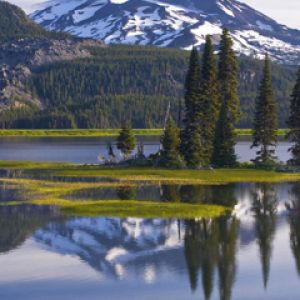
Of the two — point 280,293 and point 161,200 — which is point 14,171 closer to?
point 161,200

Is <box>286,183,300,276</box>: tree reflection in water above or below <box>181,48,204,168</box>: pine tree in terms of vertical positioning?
below

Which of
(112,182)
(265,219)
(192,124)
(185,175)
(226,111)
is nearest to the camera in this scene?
(265,219)

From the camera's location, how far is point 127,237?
5203 centimetres

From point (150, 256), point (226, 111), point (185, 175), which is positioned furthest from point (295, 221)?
point (226, 111)

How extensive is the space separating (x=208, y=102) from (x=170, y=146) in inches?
416

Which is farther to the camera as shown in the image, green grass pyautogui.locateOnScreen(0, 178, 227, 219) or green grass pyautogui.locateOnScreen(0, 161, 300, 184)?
green grass pyautogui.locateOnScreen(0, 161, 300, 184)

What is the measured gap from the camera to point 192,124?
336ft

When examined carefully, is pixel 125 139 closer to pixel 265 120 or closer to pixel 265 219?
pixel 265 120

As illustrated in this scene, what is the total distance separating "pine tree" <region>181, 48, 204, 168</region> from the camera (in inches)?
4018

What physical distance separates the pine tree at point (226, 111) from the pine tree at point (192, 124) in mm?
3150

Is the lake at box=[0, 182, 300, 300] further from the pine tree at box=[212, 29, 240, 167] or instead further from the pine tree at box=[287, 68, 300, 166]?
the pine tree at box=[287, 68, 300, 166]

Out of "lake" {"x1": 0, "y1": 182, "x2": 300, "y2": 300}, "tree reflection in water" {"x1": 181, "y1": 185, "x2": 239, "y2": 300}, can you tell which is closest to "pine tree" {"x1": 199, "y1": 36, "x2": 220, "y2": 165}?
"lake" {"x1": 0, "y1": 182, "x2": 300, "y2": 300}

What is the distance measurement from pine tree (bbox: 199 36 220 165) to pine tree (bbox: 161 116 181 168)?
3.94 meters

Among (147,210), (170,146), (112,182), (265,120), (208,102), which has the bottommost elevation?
(112,182)
